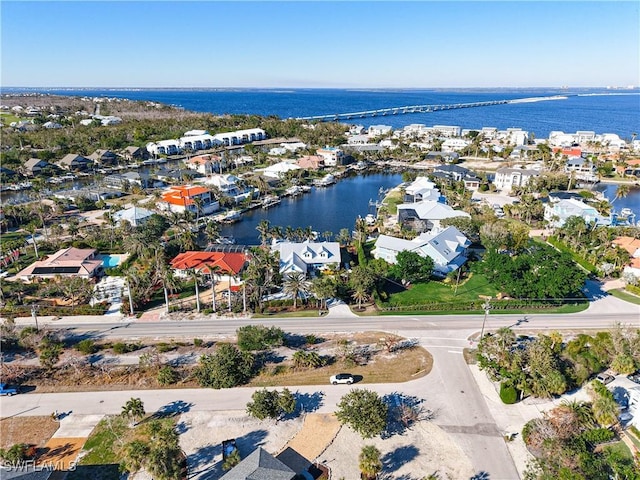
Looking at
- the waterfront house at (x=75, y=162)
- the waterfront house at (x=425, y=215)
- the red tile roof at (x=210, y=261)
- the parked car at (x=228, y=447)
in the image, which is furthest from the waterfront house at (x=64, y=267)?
the waterfront house at (x=75, y=162)

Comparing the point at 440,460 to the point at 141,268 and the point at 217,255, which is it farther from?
the point at 141,268

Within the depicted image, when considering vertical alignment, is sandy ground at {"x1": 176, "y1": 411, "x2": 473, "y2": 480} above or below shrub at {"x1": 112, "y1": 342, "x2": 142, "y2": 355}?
below

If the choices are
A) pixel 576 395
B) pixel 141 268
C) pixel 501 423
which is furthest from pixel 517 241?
pixel 141 268

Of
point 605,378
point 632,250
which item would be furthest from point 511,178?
point 605,378

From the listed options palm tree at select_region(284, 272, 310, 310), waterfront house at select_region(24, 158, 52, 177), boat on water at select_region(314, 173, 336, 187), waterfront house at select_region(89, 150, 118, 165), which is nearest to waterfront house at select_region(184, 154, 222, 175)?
waterfront house at select_region(89, 150, 118, 165)

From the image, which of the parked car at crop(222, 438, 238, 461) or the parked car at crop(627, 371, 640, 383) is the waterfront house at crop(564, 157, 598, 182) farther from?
the parked car at crop(222, 438, 238, 461)
